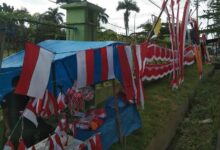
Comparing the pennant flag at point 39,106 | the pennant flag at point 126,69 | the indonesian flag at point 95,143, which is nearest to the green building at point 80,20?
the pennant flag at point 126,69

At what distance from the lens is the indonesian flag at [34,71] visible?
4094 mm

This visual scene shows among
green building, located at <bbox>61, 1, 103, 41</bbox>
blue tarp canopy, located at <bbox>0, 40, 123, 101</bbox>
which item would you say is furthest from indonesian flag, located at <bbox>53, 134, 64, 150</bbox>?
green building, located at <bbox>61, 1, 103, 41</bbox>

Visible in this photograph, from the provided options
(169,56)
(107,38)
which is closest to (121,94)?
(107,38)

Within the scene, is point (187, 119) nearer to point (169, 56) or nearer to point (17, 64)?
point (169, 56)

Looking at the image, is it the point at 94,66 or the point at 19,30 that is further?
the point at 94,66

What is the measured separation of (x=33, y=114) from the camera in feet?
15.0

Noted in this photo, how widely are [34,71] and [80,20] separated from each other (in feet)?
13.2

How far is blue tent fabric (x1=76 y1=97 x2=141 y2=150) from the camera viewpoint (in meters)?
6.00

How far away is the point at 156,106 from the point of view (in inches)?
388

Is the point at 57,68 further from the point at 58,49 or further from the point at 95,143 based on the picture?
the point at 95,143

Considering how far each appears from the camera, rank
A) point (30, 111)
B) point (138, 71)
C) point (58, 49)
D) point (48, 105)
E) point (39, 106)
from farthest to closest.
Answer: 1. point (138, 71)
2. point (58, 49)
3. point (48, 105)
4. point (39, 106)
5. point (30, 111)

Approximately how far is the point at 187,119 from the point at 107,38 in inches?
123

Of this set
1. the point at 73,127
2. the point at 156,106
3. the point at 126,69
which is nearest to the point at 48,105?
the point at 73,127

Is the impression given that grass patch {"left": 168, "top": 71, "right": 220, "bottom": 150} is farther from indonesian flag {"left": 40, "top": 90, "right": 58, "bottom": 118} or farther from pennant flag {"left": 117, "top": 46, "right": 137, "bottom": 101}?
indonesian flag {"left": 40, "top": 90, "right": 58, "bottom": 118}
